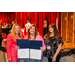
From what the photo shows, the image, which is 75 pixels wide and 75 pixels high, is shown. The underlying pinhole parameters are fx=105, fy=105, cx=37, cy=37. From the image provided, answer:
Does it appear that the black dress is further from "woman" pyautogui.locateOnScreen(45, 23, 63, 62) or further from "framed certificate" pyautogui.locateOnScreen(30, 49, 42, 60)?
"framed certificate" pyautogui.locateOnScreen(30, 49, 42, 60)

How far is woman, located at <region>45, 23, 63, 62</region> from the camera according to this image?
6.49 ft

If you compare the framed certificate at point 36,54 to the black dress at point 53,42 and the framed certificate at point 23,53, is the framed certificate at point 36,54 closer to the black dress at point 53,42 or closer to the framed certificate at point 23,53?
the framed certificate at point 23,53

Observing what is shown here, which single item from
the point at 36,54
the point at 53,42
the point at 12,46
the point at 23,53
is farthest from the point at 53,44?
the point at 12,46

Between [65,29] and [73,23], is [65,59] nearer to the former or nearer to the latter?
[73,23]

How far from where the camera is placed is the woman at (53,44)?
6.49ft

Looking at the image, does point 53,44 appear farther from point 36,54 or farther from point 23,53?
point 23,53

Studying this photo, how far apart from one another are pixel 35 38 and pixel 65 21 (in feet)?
17.6

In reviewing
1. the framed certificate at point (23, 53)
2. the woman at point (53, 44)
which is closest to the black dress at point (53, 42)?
the woman at point (53, 44)

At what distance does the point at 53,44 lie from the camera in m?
2.01

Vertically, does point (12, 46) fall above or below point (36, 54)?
above

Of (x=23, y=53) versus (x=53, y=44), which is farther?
(x=53, y=44)

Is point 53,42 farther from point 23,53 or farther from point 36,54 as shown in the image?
point 23,53

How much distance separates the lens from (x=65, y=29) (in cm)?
684

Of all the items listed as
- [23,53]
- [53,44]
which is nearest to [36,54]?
[23,53]
